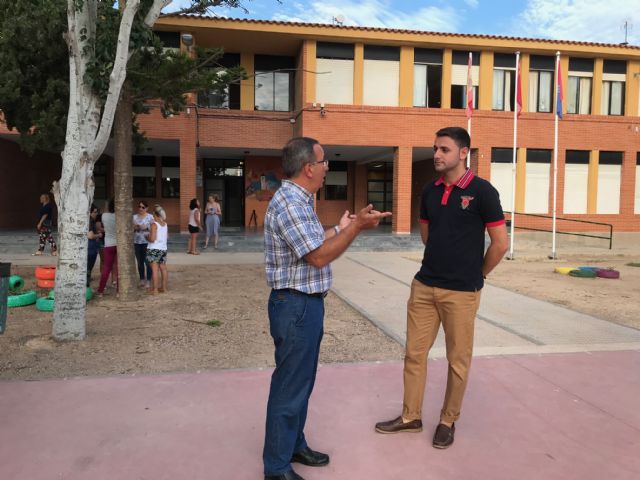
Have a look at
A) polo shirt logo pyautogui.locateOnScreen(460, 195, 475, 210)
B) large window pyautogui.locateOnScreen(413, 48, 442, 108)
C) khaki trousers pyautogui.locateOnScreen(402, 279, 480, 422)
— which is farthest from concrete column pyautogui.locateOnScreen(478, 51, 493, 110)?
khaki trousers pyautogui.locateOnScreen(402, 279, 480, 422)

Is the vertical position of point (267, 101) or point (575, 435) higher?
point (267, 101)

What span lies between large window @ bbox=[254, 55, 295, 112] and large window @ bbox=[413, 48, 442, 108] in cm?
476

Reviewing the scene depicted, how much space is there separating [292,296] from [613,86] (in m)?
22.0

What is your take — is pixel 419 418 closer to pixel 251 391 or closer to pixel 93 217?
pixel 251 391

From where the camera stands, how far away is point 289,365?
2.65 m

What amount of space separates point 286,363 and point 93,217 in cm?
750

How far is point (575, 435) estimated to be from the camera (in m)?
3.47

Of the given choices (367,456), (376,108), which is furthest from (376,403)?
(376,108)

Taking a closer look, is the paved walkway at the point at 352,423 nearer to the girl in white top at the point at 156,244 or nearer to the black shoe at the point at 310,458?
the black shoe at the point at 310,458

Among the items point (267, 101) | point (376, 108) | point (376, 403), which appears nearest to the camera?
point (376, 403)

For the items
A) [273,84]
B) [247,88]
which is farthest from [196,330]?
[273,84]

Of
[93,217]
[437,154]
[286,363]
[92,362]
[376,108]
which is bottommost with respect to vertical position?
[92,362]

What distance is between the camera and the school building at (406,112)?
58.7ft

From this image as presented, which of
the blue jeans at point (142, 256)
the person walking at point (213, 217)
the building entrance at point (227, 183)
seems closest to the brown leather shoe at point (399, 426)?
the blue jeans at point (142, 256)
